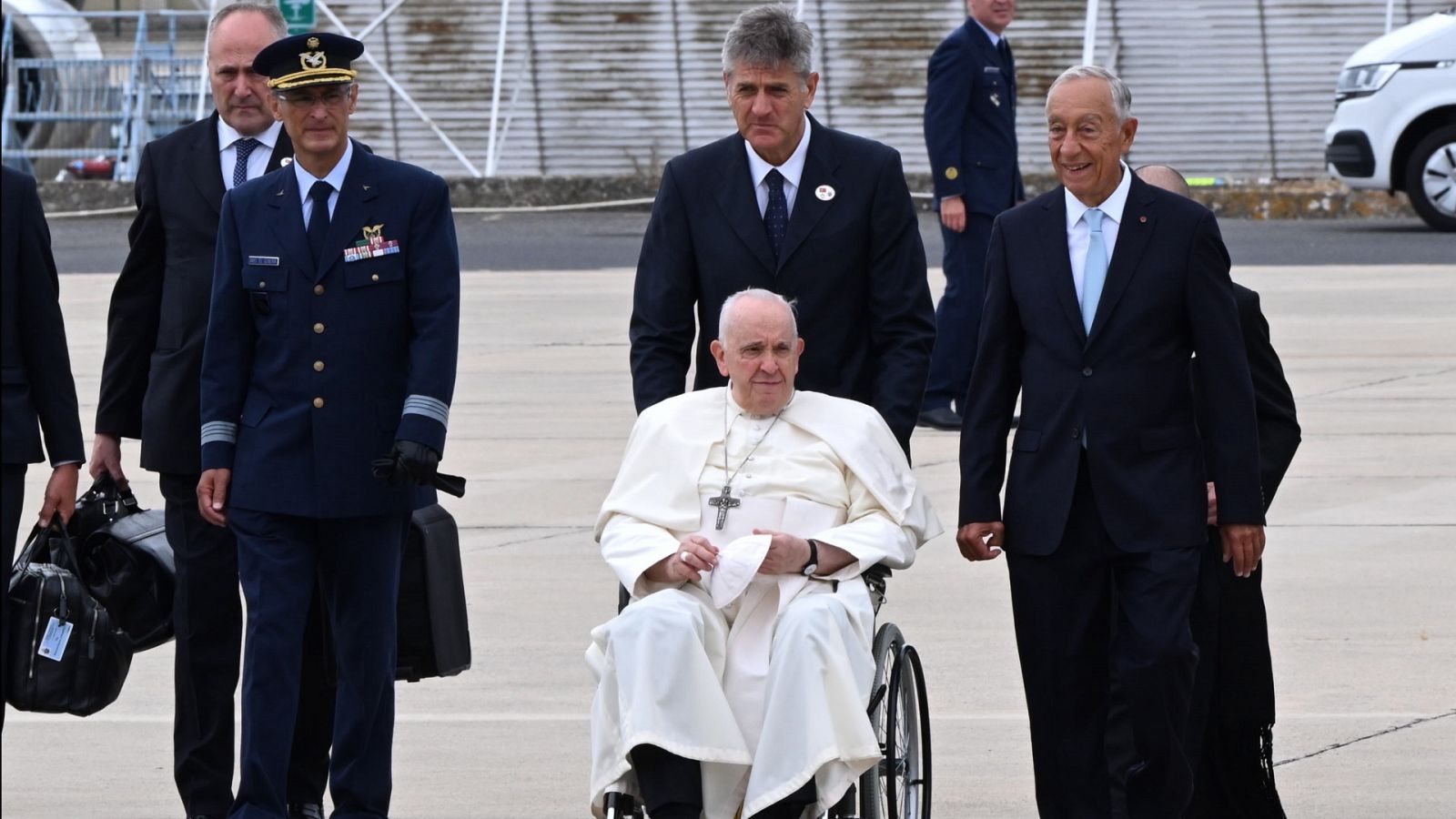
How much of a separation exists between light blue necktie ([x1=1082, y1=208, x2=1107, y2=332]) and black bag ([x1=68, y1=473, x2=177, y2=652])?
215 centimetres

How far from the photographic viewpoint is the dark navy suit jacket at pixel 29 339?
15.4ft

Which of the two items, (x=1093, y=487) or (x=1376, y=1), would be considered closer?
(x=1093, y=487)

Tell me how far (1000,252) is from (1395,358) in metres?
8.61

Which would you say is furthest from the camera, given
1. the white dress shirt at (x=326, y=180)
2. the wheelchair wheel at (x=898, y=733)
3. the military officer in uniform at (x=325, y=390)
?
the white dress shirt at (x=326, y=180)

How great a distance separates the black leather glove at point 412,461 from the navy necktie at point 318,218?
475 mm

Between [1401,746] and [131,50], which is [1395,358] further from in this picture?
[131,50]

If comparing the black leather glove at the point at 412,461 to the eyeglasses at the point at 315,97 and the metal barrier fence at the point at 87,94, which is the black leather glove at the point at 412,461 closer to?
the eyeglasses at the point at 315,97

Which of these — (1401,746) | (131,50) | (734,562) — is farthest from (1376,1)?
(734,562)

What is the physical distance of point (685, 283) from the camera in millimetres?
5578

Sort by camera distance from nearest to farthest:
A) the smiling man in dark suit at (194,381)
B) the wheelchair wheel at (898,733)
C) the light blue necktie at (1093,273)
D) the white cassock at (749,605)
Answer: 1. the white cassock at (749,605)
2. the wheelchair wheel at (898,733)
3. the light blue necktie at (1093,273)
4. the smiling man in dark suit at (194,381)

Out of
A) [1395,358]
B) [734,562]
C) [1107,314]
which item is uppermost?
[1107,314]

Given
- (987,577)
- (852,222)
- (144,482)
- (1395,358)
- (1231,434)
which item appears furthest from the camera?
(1395,358)

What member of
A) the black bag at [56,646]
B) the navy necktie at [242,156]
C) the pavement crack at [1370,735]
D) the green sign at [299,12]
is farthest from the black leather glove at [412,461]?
the green sign at [299,12]

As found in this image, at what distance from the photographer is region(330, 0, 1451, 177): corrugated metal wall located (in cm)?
2277
